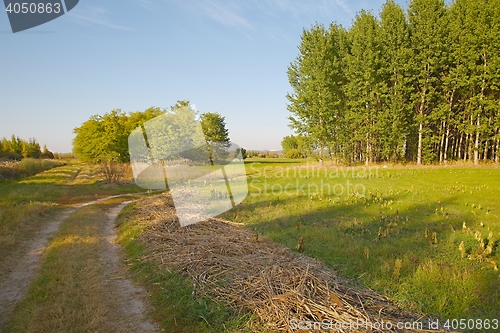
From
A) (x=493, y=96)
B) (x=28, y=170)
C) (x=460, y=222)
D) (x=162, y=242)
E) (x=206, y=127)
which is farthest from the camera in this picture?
(x=206, y=127)

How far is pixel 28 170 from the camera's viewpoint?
37.1 m

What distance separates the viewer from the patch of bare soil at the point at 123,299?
456cm

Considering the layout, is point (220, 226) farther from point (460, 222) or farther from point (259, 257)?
point (460, 222)

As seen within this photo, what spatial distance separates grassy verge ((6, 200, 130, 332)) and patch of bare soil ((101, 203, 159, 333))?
0.39 ft

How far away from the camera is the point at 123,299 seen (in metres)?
5.41

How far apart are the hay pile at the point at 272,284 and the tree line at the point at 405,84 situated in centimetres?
2727

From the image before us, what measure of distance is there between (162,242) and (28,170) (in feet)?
127

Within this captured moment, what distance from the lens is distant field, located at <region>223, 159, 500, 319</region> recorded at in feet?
16.8

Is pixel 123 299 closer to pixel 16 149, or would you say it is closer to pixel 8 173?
pixel 8 173

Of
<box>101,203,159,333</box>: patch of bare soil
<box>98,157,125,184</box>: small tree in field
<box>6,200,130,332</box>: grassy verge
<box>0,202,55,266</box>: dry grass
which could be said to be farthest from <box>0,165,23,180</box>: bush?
<box>101,203,159,333</box>: patch of bare soil

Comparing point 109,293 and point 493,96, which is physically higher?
Result: point 493,96

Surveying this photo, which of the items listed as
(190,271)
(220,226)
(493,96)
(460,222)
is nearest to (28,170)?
(220,226)

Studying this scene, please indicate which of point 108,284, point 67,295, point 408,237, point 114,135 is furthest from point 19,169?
point 408,237

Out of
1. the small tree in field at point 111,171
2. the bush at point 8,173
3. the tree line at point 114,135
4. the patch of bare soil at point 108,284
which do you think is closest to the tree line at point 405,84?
the tree line at point 114,135
